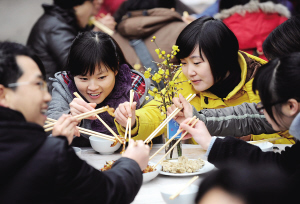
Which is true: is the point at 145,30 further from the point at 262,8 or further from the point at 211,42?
the point at 211,42

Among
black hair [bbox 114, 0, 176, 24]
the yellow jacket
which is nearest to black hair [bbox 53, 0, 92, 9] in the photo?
black hair [bbox 114, 0, 176, 24]

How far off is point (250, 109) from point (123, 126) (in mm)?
797

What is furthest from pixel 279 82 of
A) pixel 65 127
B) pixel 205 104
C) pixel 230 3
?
pixel 230 3

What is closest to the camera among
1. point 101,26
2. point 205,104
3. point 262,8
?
point 205,104

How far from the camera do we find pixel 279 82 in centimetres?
131

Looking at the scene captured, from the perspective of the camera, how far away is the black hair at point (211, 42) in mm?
2146

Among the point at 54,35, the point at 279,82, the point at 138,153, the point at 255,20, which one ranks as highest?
the point at 255,20

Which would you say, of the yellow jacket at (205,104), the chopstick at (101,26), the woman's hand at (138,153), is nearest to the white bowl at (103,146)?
the yellow jacket at (205,104)

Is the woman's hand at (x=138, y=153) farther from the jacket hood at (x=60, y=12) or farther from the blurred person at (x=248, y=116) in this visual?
the jacket hood at (x=60, y=12)

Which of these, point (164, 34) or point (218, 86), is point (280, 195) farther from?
point (164, 34)

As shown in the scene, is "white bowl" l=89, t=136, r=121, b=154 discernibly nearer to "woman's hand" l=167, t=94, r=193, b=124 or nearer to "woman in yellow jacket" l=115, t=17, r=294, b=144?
"woman in yellow jacket" l=115, t=17, r=294, b=144

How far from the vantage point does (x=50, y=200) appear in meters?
1.04

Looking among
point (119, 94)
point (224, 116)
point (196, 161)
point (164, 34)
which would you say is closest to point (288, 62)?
point (196, 161)

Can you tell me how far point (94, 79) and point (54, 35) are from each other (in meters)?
1.62
